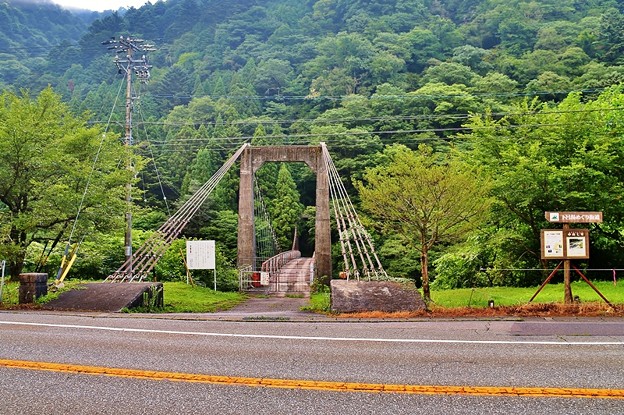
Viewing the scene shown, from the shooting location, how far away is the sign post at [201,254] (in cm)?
1739

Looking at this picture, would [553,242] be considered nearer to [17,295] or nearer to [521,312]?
[521,312]

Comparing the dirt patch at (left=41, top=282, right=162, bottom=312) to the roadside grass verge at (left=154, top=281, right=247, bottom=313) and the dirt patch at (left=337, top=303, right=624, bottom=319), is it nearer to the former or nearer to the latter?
the roadside grass verge at (left=154, top=281, right=247, bottom=313)

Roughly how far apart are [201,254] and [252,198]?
982 centimetres

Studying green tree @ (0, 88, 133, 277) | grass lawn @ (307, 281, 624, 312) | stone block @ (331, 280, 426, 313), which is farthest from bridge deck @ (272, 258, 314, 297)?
stone block @ (331, 280, 426, 313)

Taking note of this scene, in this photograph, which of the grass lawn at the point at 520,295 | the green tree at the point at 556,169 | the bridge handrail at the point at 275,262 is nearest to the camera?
the grass lawn at the point at 520,295

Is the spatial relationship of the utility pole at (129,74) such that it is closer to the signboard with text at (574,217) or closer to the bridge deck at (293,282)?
the bridge deck at (293,282)

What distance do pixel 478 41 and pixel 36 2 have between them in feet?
312

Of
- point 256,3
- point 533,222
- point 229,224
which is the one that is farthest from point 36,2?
point 533,222

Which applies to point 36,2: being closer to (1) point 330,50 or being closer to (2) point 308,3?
(2) point 308,3

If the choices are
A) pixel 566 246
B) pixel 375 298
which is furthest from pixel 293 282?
pixel 566 246

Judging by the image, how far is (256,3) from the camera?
93875 millimetres

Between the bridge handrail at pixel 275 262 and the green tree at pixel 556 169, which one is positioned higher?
the green tree at pixel 556 169

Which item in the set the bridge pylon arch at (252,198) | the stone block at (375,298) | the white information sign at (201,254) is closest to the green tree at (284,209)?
the bridge pylon arch at (252,198)

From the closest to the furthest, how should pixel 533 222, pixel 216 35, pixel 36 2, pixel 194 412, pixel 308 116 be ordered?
pixel 194 412
pixel 533 222
pixel 308 116
pixel 216 35
pixel 36 2
